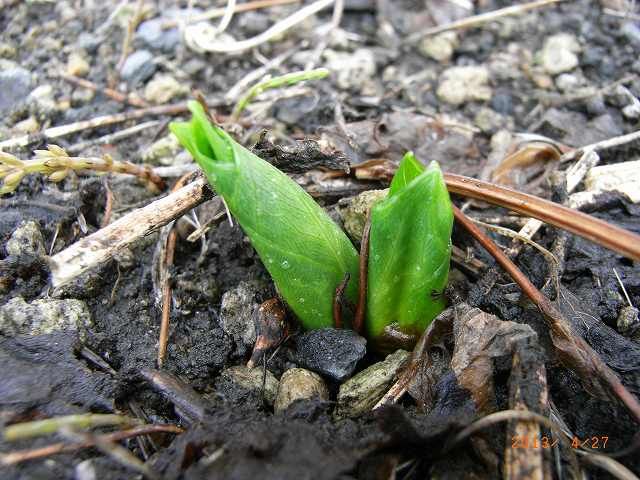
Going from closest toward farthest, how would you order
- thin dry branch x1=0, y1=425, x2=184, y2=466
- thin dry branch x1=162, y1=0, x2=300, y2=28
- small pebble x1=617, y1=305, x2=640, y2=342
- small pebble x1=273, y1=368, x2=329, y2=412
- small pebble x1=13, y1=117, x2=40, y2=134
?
thin dry branch x1=0, y1=425, x2=184, y2=466 → small pebble x1=273, y1=368, x2=329, y2=412 → small pebble x1=617, y1=305, x2=640, y2=342 → small pebble x1=13, y1=117, x2=40, y2=134 → thin dry branch x1=162, y1=0, x2=300, y2=28

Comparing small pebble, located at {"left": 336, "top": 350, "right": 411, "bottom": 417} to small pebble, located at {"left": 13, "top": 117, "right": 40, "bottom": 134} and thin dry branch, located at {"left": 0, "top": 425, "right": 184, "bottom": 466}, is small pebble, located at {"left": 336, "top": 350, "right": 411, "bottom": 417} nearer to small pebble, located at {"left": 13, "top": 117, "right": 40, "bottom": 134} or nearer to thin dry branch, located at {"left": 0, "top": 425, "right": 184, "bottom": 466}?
thin dry branch, located at {"left": 0, "top": 425, "right": 184, "bottom": 466}

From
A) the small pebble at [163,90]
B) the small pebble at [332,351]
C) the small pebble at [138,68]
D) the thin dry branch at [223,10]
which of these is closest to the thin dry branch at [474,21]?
the thin dry branch at [223,10]

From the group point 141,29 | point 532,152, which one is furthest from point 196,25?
point 532,152

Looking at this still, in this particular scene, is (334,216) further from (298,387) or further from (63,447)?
(63,447)

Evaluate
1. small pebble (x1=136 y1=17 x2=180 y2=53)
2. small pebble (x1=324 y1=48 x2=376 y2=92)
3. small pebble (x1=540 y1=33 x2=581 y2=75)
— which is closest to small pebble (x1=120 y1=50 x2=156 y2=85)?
small pebble (x1=136 y1=17 x2=180 y2=53)

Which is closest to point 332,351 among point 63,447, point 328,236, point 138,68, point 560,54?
point 328,236

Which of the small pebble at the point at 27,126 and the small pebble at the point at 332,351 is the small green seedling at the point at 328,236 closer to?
the small pebble at the point at 332,351
